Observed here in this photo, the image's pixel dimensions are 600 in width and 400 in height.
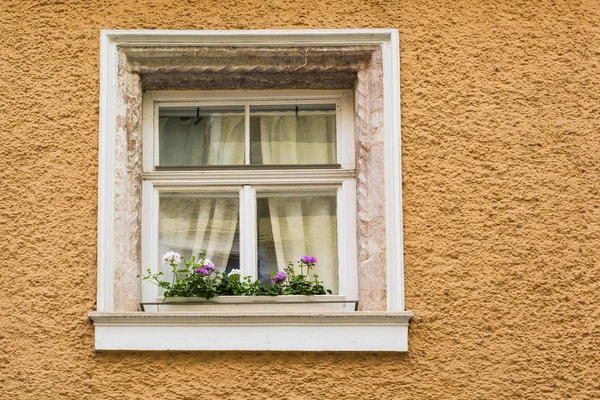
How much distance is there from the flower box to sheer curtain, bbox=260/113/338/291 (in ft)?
0.69

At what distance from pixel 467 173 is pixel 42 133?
2.17 metres

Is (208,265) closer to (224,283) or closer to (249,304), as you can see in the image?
(224,283)

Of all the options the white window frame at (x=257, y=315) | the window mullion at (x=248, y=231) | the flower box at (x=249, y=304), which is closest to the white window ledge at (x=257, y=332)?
the white window frame at (x=257, y=315)

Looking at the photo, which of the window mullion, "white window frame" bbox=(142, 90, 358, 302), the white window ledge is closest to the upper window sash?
"white window frame" bbox=(142, 90, 358, 302)

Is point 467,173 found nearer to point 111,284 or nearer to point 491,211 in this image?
point 491,211

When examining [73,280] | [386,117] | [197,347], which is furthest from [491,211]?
[73,280]

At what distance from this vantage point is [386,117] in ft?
19.6

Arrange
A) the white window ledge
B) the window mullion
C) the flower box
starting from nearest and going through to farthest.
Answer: the white window ledge
the flower box
the window mullion

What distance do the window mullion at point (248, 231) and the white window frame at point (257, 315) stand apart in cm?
47

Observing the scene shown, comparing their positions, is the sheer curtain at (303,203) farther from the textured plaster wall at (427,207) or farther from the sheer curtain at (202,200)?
the textured plaster wall at (427,207)

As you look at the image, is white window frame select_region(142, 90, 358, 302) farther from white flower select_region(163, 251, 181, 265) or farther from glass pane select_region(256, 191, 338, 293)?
white flower select_region(163, 251, 181, 265)

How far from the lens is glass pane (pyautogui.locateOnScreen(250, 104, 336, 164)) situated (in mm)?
6270

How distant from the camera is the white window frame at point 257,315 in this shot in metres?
5.67

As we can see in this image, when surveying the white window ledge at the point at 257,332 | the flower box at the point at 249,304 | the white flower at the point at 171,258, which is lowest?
the white window ledge at the point at 257,332
